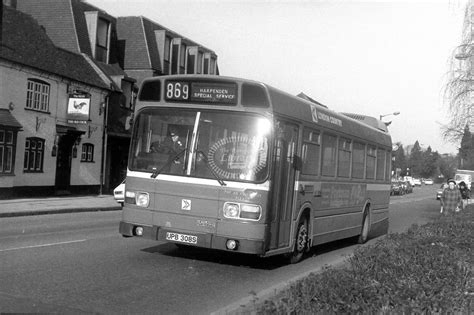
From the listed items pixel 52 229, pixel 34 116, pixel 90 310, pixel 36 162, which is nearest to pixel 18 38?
pixel 34 116

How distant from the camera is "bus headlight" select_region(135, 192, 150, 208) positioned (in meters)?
8.65

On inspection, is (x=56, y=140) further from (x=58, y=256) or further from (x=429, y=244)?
(x=429, y=244)

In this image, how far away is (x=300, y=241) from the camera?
32.1 ft

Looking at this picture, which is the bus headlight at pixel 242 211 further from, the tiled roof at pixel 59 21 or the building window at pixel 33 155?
the tiled roof at pixel 59 21

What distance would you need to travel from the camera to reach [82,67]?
27.4 meters

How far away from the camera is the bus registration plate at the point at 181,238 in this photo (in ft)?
27.3

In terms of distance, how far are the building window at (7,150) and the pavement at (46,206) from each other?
4.33 ft

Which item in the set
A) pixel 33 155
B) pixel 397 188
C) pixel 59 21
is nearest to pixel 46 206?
pixel 33 155

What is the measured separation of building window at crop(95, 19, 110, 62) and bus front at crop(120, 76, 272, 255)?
23152 millimetres

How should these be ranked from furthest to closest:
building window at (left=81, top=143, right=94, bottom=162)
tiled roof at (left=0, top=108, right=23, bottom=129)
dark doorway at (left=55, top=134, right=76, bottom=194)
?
building window at (left=81, top=143, right=94, bottom=162)
dark doorway at (left=55, top=134, right=76, bottom=194)
tiled roof at (left=0, top=108, right=23, bottom=129)

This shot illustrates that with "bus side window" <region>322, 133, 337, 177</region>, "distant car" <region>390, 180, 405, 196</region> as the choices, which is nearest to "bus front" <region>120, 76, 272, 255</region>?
"bus side window" <region>322, 133, 337, 177</region>

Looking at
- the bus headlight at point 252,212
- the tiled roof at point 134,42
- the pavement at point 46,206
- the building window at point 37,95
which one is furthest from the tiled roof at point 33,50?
the bus headlight at point 252,212

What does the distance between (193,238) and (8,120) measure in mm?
15055

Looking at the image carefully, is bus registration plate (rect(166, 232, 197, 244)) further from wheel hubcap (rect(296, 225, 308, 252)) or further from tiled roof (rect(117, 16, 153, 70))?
tiled roof (rect(117, 16, 153, 70))
